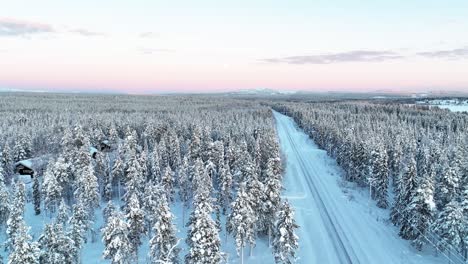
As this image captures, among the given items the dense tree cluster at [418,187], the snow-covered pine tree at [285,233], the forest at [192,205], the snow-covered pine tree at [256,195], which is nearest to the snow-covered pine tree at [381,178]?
the dense tree cluster at [418,187]

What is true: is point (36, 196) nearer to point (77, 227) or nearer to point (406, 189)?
point (77, 227)

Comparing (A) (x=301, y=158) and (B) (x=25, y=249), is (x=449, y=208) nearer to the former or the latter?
(B) (x=25, y=249)

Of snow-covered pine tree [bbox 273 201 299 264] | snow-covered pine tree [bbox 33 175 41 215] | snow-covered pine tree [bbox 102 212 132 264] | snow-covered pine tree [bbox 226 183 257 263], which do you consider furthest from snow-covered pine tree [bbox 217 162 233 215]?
snow-covered pine tree [bbox 33 175 41 215]

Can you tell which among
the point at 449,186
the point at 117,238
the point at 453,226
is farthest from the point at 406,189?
the point at 117,238

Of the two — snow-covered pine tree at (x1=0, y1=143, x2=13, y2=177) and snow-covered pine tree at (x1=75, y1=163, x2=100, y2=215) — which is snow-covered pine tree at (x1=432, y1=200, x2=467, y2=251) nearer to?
snow-covered pine tree at (x1=75, y1=163, x2=100, y2=215)

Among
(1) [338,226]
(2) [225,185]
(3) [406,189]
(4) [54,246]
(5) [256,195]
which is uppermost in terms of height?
(5) [256,195]

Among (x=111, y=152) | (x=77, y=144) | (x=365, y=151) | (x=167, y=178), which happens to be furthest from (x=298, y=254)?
(x=111, y=152)

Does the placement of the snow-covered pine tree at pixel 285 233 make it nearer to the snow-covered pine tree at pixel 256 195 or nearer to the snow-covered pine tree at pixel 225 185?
the snow-covered pine tree at pixel 256 195
